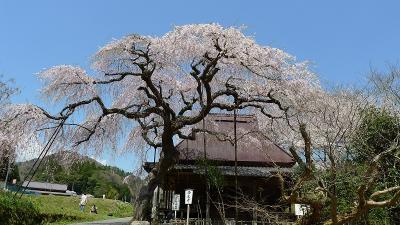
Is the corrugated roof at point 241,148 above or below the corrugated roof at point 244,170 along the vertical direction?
above

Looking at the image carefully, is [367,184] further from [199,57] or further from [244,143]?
[244,143]

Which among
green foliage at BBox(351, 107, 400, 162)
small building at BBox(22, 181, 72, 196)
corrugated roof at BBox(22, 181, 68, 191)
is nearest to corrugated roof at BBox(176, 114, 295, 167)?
green foliage at BBox(351, 107, 400, 162)

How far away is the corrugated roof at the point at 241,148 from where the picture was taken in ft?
65.8

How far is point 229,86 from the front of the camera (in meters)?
16.6

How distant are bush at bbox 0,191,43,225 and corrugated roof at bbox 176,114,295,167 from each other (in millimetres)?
6924

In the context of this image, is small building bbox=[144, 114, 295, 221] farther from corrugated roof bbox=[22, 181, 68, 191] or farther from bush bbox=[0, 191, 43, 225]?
corrugated roof bbox=[22, 181, 68, 191]

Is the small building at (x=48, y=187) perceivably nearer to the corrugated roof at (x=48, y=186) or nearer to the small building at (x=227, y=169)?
the corrugated roof at (x=48, y=186)

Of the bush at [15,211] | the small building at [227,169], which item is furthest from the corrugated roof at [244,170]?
the bush at [15,211]

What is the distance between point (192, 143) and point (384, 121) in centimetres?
888

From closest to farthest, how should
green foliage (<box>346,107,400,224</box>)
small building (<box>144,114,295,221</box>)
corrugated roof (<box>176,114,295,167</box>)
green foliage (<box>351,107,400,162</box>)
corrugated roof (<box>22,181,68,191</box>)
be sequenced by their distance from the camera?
green foliage (<box>346,107,400,224</box>)
green foliage (<box>351,107,400,162</box>)
small building (<box>144,114,295,221</box>)
corrugated roof (<box>176,114,295,167</box>)
corrugated roof (<box>22,181,68,191</box>)

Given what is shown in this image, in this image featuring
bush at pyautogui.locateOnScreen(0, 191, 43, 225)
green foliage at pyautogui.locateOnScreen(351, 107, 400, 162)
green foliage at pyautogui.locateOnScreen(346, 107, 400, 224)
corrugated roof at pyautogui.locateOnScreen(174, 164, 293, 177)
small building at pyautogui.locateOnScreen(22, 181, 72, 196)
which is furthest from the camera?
small building at pyautogui.locateOnScreen(22, 181, 72, 196)

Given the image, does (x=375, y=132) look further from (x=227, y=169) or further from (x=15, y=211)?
(x=15, y=211)

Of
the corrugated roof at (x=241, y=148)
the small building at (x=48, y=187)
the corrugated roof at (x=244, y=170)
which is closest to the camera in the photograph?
the corrugated roof at (x=244, y=170)

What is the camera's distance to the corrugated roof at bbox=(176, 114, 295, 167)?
20047 mm
